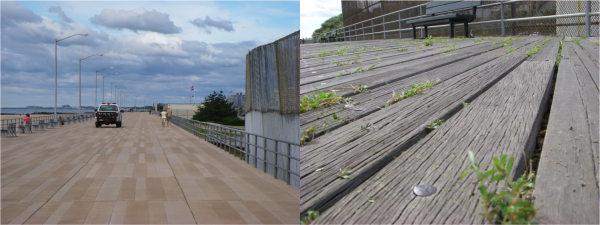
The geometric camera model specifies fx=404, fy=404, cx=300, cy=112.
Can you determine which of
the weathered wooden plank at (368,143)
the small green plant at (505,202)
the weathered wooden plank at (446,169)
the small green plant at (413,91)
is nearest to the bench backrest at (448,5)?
the small green plant at (413,91)

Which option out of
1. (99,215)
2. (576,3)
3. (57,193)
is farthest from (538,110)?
(576,3)

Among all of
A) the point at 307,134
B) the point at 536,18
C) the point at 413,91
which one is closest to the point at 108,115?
the point at 536,18

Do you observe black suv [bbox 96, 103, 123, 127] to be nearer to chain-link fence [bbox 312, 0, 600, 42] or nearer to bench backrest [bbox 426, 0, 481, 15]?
chain-link fence [bbox 312, 0, 600, 42]

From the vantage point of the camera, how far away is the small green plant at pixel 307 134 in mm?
1827

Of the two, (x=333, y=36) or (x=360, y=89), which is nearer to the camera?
(x=360, y=89)

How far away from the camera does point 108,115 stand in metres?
29.9

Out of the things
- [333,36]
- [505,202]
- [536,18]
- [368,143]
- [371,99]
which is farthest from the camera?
[333,36]

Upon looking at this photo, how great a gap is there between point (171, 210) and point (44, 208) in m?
→ 1.38

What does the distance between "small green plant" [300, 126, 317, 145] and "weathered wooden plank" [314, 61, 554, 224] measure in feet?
1.57

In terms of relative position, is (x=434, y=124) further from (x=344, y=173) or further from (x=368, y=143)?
(x=344, y=173)

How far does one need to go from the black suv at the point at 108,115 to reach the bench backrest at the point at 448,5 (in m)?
25.1

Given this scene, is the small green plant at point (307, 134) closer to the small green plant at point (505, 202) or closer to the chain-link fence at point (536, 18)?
the small green plant at point (505, 202)

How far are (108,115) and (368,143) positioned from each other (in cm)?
3177

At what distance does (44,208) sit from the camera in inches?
178
